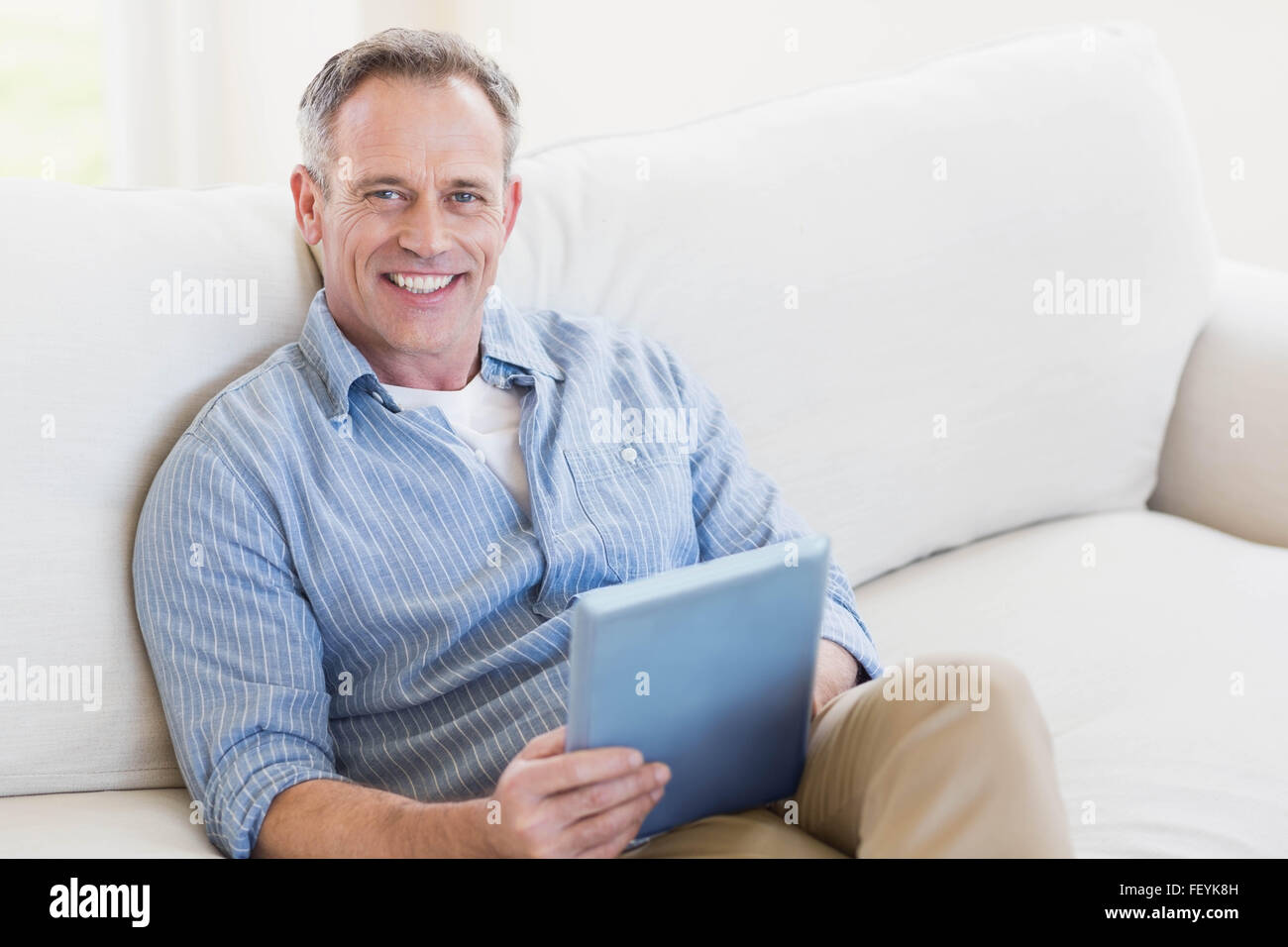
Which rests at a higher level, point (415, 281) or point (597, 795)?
point (415, 281)

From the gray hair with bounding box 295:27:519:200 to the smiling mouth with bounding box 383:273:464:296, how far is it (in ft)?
0.36

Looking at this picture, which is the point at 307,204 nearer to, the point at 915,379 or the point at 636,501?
the point at 636,501

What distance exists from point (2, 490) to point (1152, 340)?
4.50ft

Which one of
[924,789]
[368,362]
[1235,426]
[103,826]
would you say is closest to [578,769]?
[924,789]

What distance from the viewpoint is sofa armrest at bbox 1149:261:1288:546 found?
1785 millimetres

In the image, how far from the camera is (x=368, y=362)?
1.32m

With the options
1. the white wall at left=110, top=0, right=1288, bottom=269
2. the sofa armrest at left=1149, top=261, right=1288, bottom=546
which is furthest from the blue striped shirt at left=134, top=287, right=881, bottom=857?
the white wall at left=110, top=0, right=1288, bottom=269

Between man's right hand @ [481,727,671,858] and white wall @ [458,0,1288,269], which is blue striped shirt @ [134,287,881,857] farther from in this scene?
white wall @ [458,0,1288,269]

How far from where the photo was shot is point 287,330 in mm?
1368

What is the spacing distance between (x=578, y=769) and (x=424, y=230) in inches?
22.4

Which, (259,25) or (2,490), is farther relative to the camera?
(259,25)

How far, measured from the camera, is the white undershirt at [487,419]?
1327mm
